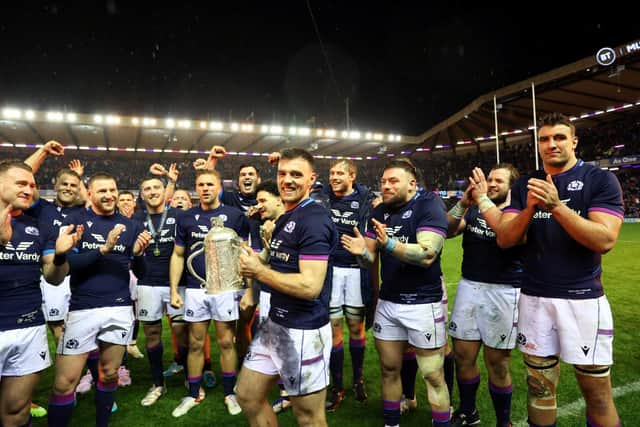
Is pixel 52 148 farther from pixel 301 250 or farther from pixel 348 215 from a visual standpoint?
pixel 348 215

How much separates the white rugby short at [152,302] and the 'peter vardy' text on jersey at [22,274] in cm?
171

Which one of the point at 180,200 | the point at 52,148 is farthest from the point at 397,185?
the point at 180,200

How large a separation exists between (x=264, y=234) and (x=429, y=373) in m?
1.76

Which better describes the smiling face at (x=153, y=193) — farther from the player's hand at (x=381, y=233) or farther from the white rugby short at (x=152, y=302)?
the player's hand at (x=381, y=233)

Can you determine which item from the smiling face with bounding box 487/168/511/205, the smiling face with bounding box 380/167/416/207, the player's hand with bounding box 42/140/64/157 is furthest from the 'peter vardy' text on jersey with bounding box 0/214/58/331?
the smiling face with bounding box 487/168/511/205

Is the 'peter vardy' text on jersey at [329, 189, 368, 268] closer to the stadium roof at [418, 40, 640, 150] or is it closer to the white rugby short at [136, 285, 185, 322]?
the white rugby short at [136, 285, 185, 322]

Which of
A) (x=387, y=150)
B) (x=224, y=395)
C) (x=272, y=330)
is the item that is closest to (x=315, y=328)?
(x=272, y=330)

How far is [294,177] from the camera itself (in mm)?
2797

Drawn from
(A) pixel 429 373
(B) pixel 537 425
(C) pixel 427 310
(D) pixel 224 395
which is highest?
(C) pixel 427 310

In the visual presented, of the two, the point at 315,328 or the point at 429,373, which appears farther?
the point at 429,373

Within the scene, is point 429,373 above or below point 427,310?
below

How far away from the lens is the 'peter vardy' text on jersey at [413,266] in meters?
3.41

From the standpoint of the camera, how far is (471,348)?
372cm

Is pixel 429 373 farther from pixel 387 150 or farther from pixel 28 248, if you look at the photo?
pixel 387 150
